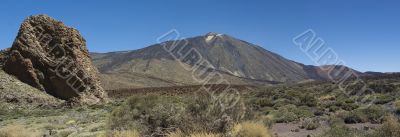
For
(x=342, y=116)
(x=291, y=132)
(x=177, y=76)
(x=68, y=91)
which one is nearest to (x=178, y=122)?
(x=291, y=132)

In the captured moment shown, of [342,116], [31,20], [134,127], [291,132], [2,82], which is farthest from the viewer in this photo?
[31,20]

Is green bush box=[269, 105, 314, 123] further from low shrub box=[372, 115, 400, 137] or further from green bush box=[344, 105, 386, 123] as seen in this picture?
low shrub box=[372, 115, 400, 137]

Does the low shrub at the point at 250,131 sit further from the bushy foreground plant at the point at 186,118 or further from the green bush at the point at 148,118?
the green bush at the point at 148,118

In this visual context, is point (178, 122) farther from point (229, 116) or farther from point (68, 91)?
point (68, 91)

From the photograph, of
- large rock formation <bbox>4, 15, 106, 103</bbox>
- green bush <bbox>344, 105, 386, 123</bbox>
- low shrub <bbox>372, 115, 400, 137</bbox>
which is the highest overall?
large rock formation <bbox>4, 15, 106, 103</bbox>

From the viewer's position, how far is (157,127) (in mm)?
15531

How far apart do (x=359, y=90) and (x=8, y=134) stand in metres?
28.3

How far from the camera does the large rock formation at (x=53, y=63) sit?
117 feet

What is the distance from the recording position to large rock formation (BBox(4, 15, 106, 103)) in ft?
117

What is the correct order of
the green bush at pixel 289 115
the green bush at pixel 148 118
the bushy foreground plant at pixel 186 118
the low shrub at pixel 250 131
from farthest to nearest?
1. the green bush at pixel 289 115
2. the green bush at pixel 148 118
3. the bushy foreground plant at pixel 186 118
4. the low shrub at pixel 250 131

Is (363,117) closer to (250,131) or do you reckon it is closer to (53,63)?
(250,131)

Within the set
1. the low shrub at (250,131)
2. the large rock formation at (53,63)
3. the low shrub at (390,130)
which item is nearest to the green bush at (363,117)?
the low shrub at (390,130)

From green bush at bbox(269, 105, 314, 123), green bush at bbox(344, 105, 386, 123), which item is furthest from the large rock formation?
green bush at bbox(344, 105, 386, 123)

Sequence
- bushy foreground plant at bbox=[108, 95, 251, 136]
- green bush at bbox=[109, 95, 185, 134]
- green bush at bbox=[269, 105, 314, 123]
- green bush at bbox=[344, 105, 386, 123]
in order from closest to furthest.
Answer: bushy foreground plant at bbox=[108, 95, 251, 136], green bush at bbox=[109, 95, 185, 134], green bush at bbox=[344, 105, 386, 123], green bush at bbox=[269, 105, 314, 123]
